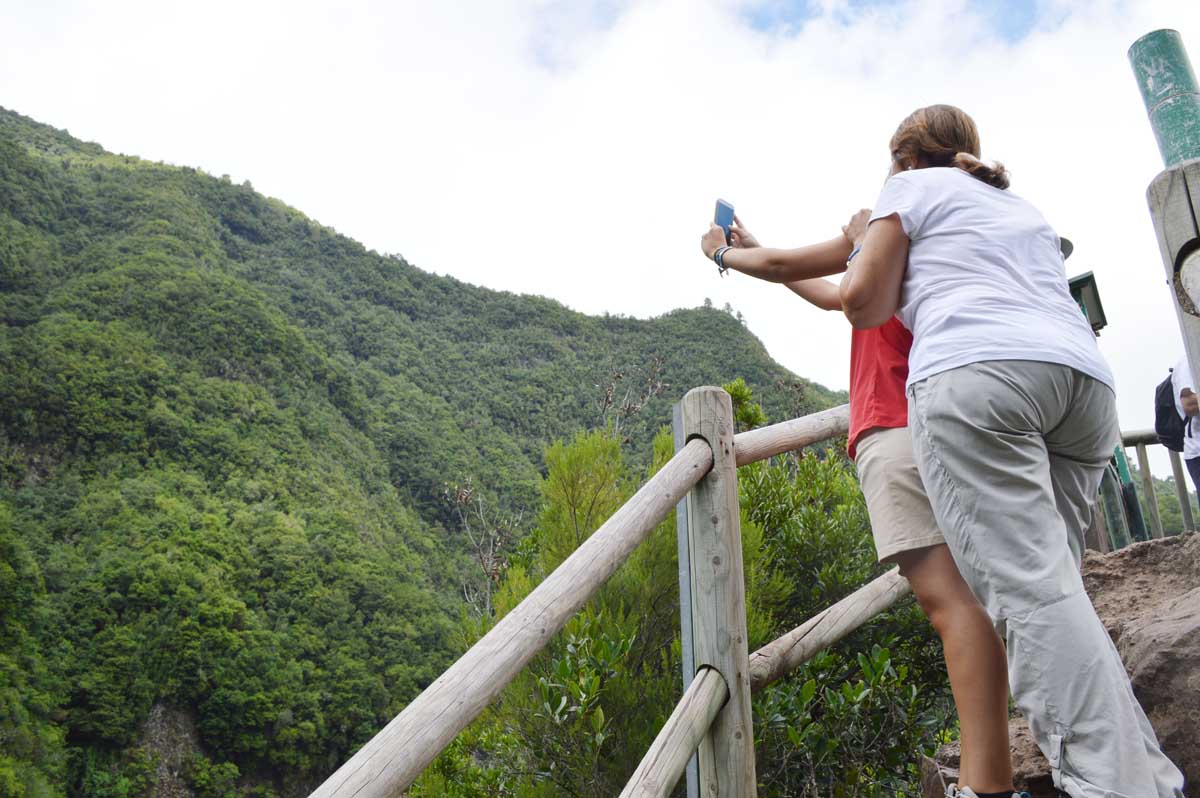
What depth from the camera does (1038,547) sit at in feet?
3.40

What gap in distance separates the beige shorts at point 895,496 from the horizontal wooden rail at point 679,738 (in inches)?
18.3

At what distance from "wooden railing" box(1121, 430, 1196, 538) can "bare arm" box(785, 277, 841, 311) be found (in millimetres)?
1787

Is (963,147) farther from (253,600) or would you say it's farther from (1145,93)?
(253,600)

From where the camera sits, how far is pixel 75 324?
4403 cm

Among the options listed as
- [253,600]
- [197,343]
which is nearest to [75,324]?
[197,343]

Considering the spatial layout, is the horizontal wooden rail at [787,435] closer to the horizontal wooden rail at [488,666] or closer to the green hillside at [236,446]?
the horizontal wooden rail at [488,666]

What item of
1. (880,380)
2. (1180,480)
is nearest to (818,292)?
(880,380)

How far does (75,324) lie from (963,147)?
167 ft

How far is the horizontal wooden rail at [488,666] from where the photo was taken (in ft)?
2.42

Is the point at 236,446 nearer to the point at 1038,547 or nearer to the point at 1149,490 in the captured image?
the point at 1149,490

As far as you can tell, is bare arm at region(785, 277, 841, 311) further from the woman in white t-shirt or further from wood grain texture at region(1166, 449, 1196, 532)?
wood grain texture at region(1166, 449, 1196, 532)

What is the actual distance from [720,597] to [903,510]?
48cm

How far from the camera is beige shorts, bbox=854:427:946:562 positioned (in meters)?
1.24

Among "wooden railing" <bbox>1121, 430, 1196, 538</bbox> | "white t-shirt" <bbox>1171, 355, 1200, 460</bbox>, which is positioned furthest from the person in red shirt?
"wooden railing" <bbox>1121, 430, 1196, 538</bbox>
